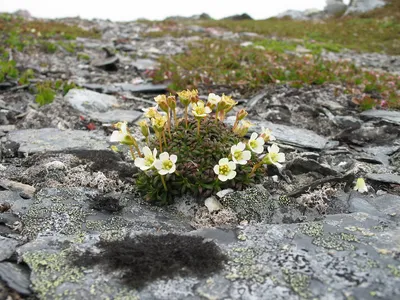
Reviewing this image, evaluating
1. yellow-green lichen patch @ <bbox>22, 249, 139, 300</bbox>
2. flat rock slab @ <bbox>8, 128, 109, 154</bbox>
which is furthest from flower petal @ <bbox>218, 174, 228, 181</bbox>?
flat rock slab @ <bbox>8, 128, 109, 154</bbox>

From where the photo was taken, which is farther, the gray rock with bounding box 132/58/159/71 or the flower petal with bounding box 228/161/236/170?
the gray rock with bounding box 132/58/159/71

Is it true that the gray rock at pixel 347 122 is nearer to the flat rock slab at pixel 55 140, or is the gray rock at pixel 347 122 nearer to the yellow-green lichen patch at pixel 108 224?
the flat rock slab at pixel 55 140

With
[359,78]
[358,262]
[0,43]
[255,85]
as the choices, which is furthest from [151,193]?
[0,43]

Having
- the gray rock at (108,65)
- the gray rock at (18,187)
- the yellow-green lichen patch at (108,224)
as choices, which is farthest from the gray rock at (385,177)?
the gray rock at (108,65)

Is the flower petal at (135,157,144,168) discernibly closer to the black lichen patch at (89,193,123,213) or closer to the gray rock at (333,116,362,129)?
the black lichen patch at (89,193,123,213)

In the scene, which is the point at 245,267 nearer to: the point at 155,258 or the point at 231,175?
the point at 155,258

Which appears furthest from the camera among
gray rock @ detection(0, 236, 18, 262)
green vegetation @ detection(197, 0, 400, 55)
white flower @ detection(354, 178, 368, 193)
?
green vegetation @ detection(197, 0, 400, 55)

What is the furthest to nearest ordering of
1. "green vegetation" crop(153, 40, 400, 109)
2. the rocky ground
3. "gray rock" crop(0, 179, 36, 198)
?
"green vegetation" crop(153, 40, 400, 109)
"gray rock" crop(0, 179, 36, 198)
the rocky ground

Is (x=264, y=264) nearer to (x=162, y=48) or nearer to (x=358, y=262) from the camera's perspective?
(x=358, y=262)
